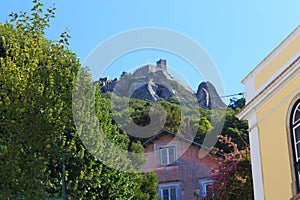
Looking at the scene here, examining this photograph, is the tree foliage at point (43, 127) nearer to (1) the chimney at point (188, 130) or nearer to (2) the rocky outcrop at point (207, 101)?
(2) the rocky outcrop at point (207, 101)

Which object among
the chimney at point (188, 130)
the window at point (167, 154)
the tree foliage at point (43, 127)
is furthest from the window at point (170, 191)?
the tree foliage at point (43, 127)

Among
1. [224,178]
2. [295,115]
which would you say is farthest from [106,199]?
[295,115]

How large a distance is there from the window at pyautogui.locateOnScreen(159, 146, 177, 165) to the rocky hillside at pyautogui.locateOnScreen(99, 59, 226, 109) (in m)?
2.59

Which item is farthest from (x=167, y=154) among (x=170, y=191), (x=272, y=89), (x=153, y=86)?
(x=272, y=89)

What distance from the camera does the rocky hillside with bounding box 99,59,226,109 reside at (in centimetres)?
2306

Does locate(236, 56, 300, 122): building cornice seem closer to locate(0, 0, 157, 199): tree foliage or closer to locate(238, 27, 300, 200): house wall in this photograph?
locate(238, 27, 300, 200): house wall

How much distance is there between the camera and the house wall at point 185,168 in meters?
30.3

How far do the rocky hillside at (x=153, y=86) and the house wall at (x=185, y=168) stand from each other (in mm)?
2364

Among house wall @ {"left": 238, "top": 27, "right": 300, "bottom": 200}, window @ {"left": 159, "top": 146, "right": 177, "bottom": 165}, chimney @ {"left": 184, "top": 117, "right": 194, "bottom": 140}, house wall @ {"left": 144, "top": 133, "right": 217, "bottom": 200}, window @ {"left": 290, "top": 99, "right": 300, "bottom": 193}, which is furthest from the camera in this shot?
window @ {"left": 159, "top": 146, "right": 177, "bottom": 165}

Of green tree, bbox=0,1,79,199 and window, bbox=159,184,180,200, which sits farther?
window, bbox=159,184,180,200

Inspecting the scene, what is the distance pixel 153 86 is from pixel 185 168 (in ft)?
14.9

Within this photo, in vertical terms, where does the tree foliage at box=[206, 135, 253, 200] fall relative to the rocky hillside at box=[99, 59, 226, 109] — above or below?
below

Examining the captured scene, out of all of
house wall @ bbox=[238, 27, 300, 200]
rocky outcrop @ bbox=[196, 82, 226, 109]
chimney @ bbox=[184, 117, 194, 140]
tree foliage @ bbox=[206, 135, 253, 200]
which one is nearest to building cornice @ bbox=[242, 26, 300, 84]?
house wall @ bbox=[238, 27, 300, 200]

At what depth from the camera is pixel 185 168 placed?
30625mm
